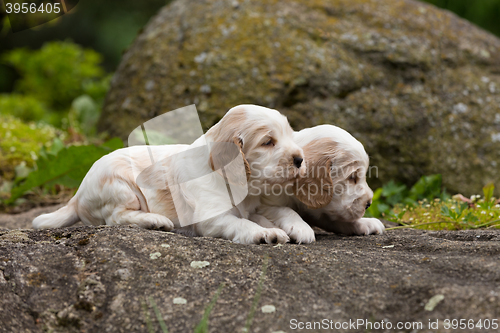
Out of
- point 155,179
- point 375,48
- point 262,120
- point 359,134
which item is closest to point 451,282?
point 262,120

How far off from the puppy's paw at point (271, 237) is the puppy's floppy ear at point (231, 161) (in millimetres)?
394

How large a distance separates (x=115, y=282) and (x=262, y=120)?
4.86ft

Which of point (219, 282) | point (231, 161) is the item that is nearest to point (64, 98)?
point (231, 161)

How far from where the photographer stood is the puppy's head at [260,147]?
10.6 feet

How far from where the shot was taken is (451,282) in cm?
236

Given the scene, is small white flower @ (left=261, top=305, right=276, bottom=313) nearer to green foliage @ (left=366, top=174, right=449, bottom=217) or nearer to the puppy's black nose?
the puppy's black nose

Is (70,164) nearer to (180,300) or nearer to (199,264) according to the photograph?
(199,264)

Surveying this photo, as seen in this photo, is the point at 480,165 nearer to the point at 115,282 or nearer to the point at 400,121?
the point at 400,121

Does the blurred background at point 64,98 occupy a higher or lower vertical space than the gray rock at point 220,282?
lower

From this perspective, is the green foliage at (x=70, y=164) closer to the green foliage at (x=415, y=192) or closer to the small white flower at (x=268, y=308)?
the green foliage at (x=415, y=192)

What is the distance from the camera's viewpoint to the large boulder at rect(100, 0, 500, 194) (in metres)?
6.68

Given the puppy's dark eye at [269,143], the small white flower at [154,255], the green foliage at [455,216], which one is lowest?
the green foliage at [455,216]

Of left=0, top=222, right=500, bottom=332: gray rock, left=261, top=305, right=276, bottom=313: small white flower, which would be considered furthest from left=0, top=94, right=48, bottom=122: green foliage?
left=261, top=305, right=276, bottom=313: small white flower

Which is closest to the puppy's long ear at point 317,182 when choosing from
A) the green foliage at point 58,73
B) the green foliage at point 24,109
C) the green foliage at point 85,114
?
the green foliage at point 85,114
